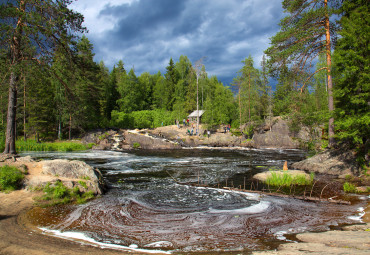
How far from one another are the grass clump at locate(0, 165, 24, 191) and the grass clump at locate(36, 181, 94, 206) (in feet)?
4.46

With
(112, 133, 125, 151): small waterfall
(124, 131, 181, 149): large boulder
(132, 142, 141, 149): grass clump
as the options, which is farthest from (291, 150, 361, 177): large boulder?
(112, 133, 125, 151): small waterfall

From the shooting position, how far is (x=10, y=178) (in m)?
10.2

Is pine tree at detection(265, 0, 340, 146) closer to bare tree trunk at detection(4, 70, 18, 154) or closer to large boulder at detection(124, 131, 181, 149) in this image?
bare tree trunk at detection(4, 70, 18, 154)

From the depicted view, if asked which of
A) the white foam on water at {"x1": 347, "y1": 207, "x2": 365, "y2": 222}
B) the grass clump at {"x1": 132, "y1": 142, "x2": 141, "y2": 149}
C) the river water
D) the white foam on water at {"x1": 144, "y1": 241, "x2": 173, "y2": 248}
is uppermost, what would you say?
the grass clump at {"x1": 132, "y1": 142, "x2": 141, "y2": 149}

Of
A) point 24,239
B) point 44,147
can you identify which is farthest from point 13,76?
point 44,147

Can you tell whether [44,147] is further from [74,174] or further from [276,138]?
[276,138]

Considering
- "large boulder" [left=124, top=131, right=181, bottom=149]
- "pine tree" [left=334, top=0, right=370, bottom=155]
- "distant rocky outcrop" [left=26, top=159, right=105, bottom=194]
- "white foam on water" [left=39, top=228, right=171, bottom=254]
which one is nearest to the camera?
"white foam on water" [left=39, top=228, right=171, bottom=254]

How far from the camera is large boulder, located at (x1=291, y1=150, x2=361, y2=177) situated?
1514cm

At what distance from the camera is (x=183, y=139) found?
44.9m

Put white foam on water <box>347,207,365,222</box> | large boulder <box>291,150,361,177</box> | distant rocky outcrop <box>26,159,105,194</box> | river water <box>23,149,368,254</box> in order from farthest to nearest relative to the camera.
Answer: large boulder <box>291,150,361,177</box> → distant rocky outcrop <box>26,159,105,194</box> → white foam on water <box>347,207,365,222</box> → river water <box>23,149,368,254</box>

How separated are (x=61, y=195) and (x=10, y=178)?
8.03 feet

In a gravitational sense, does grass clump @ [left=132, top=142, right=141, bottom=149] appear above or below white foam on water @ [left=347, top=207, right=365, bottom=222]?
above

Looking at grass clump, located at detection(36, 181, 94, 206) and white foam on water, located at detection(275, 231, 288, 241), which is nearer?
white foam on water, located at detection(275, 231, 288, 241)

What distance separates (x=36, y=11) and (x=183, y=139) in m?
34.6
